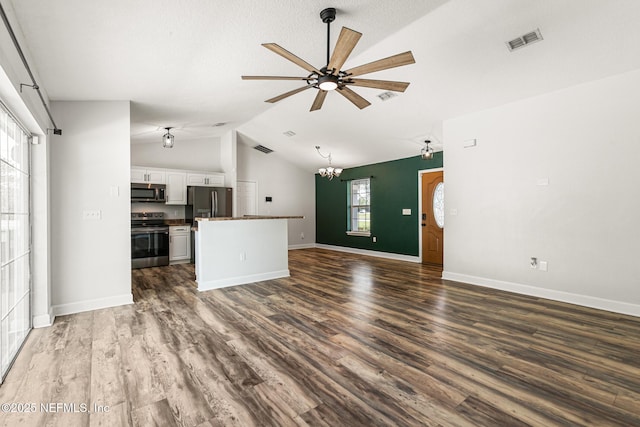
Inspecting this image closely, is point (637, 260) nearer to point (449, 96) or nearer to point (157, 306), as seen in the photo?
point (449, 96)

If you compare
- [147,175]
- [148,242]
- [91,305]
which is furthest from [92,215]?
[147,175]

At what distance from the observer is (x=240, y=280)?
5066 millimetres

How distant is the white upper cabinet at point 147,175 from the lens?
259 inches

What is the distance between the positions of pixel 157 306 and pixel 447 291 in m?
3.94

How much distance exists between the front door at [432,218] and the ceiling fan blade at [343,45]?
484cm

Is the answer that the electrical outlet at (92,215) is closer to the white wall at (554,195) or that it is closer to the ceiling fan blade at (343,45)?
the ceiling fan blade at (343,45)

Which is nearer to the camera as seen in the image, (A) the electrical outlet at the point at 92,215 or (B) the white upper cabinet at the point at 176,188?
(A) the electrical outlet at the point at 92,215

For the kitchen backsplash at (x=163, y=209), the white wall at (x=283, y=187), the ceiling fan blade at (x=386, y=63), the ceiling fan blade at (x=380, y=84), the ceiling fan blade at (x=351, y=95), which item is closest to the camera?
the ceiling fan blade at (x=386, y=63)

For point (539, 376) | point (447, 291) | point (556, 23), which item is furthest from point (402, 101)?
point (539, 376)

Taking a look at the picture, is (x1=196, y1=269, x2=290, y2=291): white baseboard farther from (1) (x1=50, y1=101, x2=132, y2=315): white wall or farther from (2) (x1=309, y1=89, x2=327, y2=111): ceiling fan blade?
(2) (x1=309, y1=89, x2=327, y2=111): ceiling fan blade

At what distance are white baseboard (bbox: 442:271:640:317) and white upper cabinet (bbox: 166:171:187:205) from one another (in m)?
5.73

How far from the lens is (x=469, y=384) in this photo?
215cm

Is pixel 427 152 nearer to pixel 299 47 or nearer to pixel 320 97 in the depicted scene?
pixel 320 97

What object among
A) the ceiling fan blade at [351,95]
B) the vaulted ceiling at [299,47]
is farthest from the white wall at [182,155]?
the ceiling fan blade at [351,95]
